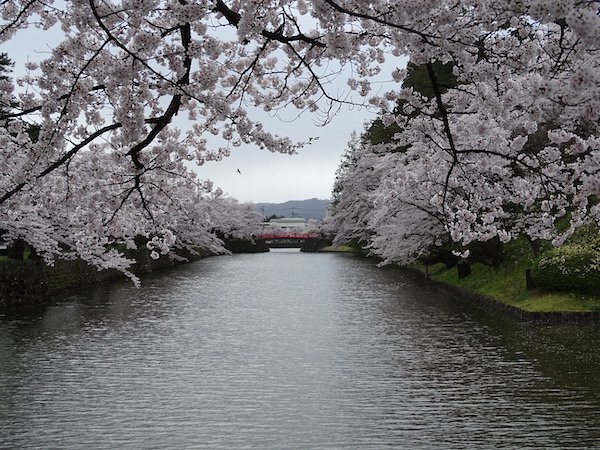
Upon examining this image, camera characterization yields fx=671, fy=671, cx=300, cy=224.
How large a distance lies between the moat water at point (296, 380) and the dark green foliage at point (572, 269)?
1946mm

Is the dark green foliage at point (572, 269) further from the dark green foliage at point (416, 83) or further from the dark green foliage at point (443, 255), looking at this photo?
the dark green foliage at point (416, 83)

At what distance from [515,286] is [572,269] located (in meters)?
3.05

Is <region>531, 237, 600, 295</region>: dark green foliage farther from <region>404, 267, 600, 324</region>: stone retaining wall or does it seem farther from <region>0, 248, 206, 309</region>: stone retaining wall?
<region>0, 248, 206, 309</region>: stone retaining wall

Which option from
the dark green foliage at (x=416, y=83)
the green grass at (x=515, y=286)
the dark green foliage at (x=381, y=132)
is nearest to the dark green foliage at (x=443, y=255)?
the green grass at (x=515, y=286)

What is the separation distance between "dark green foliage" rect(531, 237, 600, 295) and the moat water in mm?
1946

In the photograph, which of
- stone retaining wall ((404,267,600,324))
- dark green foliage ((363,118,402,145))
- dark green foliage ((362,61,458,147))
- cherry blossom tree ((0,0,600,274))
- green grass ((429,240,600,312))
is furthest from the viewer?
dark green foliage ((363,118,402,145))

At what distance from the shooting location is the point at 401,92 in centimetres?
801

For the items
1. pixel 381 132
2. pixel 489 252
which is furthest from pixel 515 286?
pixel 381 132

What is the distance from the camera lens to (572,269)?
58.3 ft

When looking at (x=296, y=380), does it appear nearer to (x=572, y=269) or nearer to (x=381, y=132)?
(x=572, y=269)

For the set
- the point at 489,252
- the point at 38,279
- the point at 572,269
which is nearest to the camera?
the point at 572,269

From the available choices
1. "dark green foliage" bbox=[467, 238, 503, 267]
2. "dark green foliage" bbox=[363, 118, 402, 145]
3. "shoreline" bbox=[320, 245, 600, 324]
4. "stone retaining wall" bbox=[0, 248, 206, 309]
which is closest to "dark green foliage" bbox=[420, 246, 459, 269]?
"dark green foliage" bbox=[467, 238, 503, 267]

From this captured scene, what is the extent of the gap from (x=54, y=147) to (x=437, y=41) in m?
3.99

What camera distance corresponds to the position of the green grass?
57.1ft
